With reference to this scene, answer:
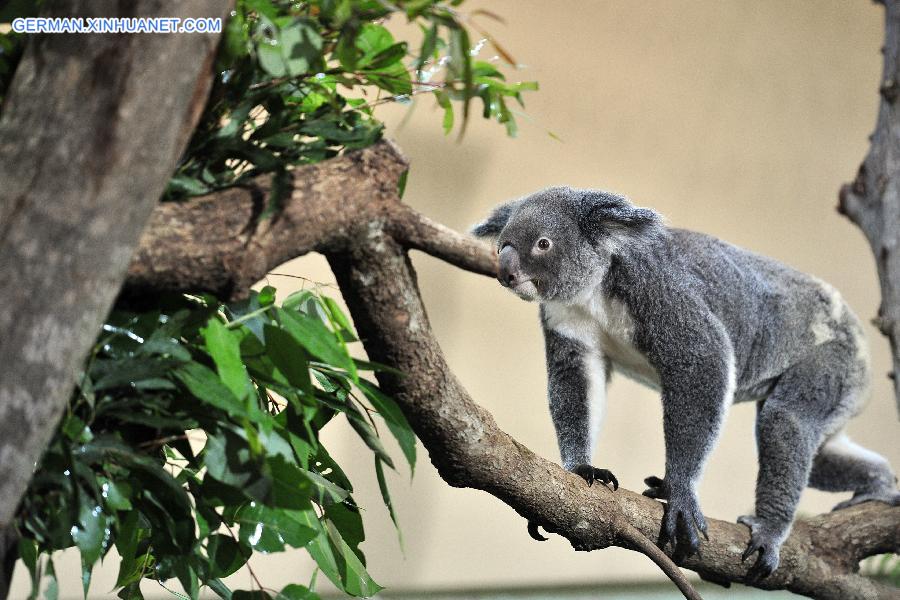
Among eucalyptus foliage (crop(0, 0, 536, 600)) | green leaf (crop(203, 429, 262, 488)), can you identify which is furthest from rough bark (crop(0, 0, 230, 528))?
green leaf (crop(203, 429, 262, 488))

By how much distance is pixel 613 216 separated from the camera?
2109mm

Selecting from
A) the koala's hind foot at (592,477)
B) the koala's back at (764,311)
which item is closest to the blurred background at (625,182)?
the koala's back at (764,311)

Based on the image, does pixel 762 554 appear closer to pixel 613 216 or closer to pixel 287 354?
pixel 613 216

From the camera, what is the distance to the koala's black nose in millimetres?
2023

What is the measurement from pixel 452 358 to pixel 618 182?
1.16m

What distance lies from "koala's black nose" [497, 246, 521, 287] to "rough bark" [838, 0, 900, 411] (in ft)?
3.88

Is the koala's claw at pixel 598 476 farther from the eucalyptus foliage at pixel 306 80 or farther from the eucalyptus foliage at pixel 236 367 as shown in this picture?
the eucalyptus foliage at pixel 306 80

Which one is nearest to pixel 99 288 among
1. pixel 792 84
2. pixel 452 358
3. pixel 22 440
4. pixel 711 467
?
pixel 22 440

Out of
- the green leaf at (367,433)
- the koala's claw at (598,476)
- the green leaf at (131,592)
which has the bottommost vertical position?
the green leaf at (131,592)

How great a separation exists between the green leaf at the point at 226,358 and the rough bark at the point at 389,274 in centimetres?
10

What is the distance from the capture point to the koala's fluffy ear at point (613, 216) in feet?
6.83

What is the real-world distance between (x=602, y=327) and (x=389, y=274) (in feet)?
3.96

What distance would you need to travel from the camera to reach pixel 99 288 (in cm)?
83

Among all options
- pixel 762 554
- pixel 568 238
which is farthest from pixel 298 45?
pixel 762 554
